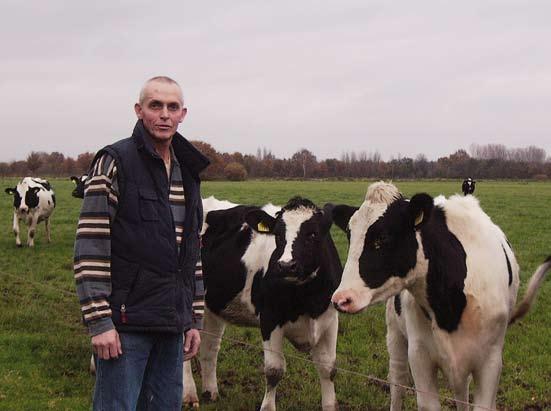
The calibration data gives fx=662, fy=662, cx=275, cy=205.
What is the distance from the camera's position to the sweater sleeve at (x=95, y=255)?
3189 mm

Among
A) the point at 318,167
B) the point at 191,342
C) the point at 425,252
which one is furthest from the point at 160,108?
the point at 318,167

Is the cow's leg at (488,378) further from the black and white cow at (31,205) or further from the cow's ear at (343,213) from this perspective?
the black and white cow at (31,205)

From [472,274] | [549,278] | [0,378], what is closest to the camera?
[472,274]

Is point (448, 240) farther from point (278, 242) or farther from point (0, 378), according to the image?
point (0, 378)

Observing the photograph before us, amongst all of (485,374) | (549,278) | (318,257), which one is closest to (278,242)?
(318,257)

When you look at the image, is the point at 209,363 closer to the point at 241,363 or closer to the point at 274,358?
the point at 241,363

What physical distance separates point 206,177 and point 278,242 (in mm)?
77500

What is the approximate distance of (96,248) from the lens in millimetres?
3213

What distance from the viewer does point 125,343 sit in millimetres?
3348

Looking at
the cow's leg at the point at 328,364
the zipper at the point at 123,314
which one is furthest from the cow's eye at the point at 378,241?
the cow's leg at the point at 328,364

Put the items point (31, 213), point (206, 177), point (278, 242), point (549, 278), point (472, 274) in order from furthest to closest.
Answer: point (206, 177), point (31, 213), point (549, 278), point (278, 242), point (472, 274)

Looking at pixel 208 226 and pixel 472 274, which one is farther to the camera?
pixel 208 226

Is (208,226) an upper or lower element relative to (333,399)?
upper

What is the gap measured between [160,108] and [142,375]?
1415 millimetres
